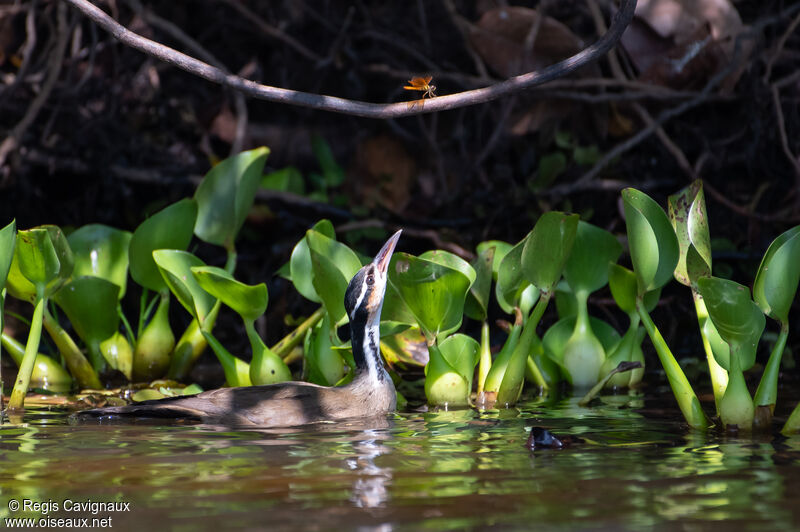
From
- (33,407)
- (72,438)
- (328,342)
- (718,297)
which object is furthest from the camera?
(328,342)

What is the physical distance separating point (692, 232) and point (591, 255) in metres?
0.89

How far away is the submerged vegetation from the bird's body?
0.12m

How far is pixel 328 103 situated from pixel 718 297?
1.44 meters

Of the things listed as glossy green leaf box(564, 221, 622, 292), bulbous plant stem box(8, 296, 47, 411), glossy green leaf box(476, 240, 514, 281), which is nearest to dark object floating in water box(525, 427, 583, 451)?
glossy green leaf box(564, 221, 622, 292)

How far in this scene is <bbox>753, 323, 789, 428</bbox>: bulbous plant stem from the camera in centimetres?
338

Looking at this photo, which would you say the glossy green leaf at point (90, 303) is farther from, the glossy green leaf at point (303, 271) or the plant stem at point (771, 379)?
the plant stem at point (771, 379)

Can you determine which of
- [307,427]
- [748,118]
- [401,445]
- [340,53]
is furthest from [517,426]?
[340,53]

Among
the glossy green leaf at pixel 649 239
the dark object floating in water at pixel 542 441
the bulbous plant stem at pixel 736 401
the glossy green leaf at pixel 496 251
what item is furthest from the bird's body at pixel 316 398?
the bulbous plant stem at pixel 736 401

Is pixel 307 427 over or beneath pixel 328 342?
beneath

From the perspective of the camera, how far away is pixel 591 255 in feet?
14.8

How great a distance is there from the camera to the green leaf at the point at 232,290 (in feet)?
13.7

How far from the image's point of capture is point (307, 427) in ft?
12.9

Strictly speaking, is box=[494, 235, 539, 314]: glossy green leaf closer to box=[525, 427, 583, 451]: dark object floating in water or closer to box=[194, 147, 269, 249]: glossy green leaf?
box=[525, 427, 583, 451]: dark object floating in water

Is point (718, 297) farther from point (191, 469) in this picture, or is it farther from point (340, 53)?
point (340, 53)
